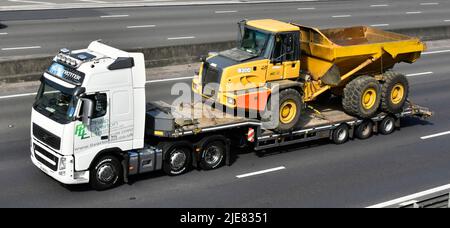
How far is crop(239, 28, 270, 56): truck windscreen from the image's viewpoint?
18062 mm

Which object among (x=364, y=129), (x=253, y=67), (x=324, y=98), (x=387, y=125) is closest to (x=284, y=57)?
(x=253, y=67)

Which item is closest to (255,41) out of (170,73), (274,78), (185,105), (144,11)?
(274,78)

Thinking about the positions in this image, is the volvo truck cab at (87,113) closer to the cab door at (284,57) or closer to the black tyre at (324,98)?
the cab door at (284,57)

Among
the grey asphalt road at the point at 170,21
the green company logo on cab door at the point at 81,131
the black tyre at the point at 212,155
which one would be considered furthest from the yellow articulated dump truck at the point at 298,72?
the grey asphalt road at the point at 170,21

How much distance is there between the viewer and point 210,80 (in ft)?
59.3

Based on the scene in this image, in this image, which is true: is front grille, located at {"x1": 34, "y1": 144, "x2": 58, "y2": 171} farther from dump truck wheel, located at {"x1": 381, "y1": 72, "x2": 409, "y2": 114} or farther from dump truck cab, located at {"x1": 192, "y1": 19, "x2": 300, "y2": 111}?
dump truck wheel, located at {"x1": 381, "y1": 72, "x2": 409, "y2": 114}

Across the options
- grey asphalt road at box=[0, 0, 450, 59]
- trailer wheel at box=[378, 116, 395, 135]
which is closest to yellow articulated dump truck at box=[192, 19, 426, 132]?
trailer wheel at box=[378, 116, 395, 135]

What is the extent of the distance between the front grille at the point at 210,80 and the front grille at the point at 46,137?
495 centimetres

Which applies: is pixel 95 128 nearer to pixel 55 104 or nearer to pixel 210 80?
pixel 55 104

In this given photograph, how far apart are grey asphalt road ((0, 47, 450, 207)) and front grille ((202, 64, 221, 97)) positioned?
206cm

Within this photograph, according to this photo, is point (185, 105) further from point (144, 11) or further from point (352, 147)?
point (144, 11)
